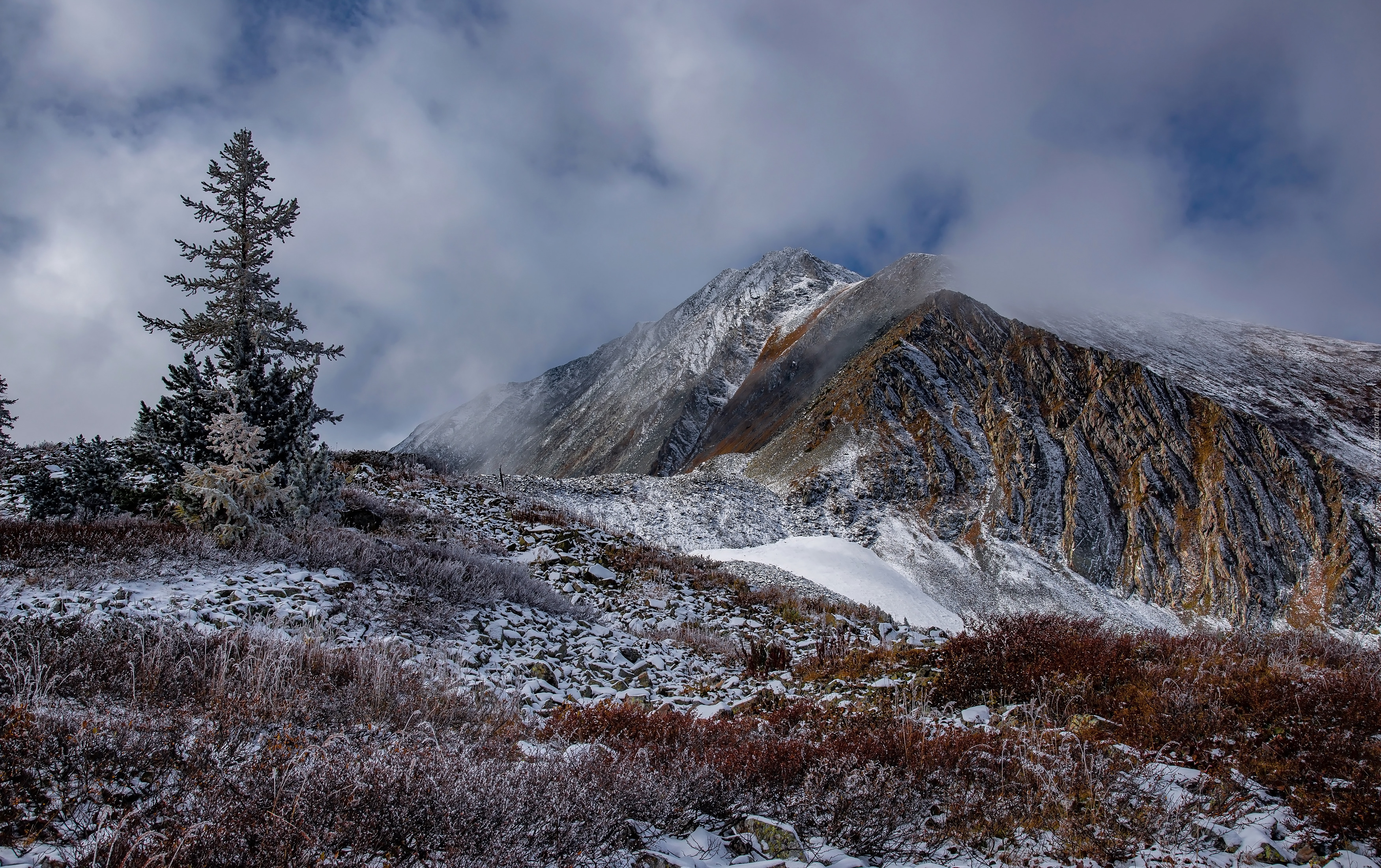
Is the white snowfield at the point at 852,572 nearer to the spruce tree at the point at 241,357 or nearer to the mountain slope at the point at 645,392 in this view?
the spruce tree at the point at 241,357

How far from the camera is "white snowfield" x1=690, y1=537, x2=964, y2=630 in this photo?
22.6 metres

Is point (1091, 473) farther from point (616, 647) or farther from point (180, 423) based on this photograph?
point (180, 423)

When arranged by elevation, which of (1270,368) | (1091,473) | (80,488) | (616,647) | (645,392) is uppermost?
(645,392)

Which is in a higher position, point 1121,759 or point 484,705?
point 1121,759

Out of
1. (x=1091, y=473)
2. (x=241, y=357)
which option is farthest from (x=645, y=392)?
(x=241, y=357)

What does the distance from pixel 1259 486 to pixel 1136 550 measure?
9826 mm

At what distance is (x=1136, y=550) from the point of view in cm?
3725

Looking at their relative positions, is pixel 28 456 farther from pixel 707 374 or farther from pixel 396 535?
pixel 707 374

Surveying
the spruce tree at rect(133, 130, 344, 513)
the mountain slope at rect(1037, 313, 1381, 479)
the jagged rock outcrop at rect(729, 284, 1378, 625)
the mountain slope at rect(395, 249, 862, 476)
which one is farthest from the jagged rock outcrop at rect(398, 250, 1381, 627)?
the mountain slope at rect(395, 249, 862, 476)

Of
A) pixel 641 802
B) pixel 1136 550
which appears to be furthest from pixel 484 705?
pixel 1136 550

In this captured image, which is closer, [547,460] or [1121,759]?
[1121,759]

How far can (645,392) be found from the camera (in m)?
101

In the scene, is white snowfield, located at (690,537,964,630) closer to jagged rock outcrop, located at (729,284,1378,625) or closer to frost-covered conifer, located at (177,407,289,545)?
jagged rock outcrop, located at (729,284,1378,625)

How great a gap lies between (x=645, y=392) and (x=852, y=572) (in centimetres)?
7810
